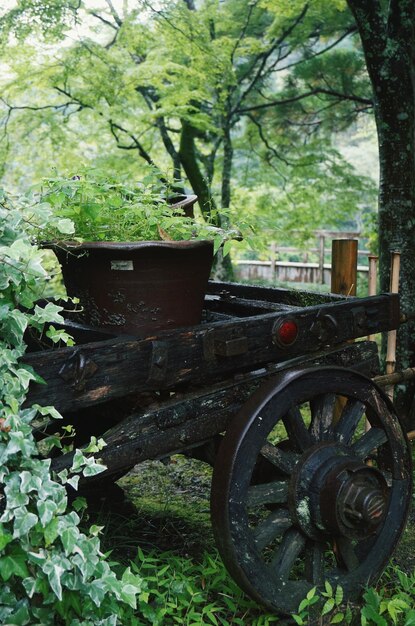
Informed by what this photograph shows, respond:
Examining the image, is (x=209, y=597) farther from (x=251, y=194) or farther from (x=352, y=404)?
(x=251, y=194)

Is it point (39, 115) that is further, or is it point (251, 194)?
point (251, 194)

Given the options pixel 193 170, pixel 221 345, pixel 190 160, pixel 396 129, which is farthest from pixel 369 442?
pixel 190 160

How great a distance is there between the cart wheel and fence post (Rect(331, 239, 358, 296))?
1.29 m

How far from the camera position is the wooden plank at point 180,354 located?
184 centimetres

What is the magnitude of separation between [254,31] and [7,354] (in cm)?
983

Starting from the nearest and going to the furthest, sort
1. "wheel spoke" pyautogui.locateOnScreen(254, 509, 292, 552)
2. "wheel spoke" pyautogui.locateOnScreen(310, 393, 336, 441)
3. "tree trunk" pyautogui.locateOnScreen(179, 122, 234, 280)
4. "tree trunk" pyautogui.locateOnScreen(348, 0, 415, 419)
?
1. "wheel spoke" pyautogui.locateOnScreen(254, 509, 292, 552)
2. "wheel spoke" pyautogui.locateOnScreen(310, 393, 336, 441)
3. "tree trunk" pyautogui.locateOnScreen(348, 0, 415, 419)
4. "tree trunk" pyautogui.locateOnScreen(179, 122, 234, 280)

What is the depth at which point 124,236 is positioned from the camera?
2.26 meters

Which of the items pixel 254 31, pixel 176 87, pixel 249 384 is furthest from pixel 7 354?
pixel 254 31

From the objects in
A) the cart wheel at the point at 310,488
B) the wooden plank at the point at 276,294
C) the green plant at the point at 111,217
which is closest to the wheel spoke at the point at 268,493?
the cart wheel at the point at 310,488

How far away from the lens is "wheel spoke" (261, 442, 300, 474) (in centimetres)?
228

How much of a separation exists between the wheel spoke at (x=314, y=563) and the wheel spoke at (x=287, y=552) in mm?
57

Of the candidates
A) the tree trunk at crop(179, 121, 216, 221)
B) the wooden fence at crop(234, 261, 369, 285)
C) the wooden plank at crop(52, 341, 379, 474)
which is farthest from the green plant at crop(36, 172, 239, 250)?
the wooden fence at crop(234, 261, 369, 285)

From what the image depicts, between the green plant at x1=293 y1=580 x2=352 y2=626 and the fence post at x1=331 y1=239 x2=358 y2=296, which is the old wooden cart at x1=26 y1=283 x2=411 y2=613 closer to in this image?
the green plant at x1=293 y1=580 x2=352 y2=626

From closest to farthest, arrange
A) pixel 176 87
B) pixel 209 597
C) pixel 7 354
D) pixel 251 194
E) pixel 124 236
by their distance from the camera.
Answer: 1. pixel 7 354
2. pixel 124 236
3. pixel 209 597
4. pixel 176 87
5. pixel 251 194
